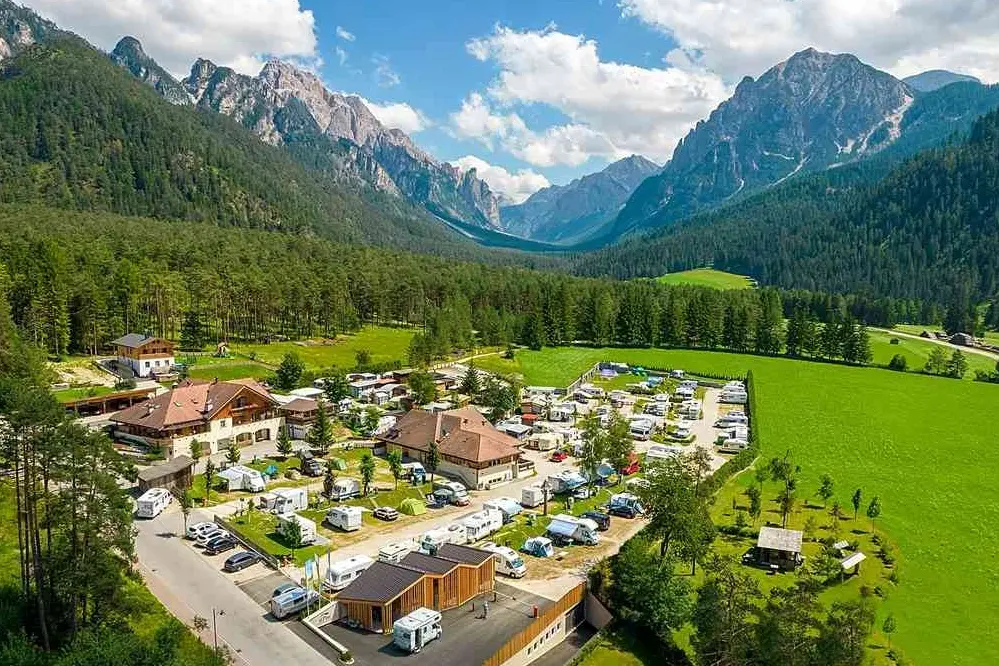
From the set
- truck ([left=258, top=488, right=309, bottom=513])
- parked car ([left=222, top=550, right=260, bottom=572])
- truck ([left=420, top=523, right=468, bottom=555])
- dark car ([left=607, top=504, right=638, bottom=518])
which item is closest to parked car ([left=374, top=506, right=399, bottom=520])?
truck ([left=420, top=523, right=468, bottom=555])

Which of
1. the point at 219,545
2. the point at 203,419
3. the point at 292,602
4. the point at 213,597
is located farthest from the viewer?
the point at 203,419

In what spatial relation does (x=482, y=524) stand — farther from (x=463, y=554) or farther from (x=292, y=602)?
(x=292, y=602)

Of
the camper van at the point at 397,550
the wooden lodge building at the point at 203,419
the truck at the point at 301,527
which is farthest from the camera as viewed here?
the wooden lodge building at the point at 203,419

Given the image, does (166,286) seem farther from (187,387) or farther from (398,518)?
(398,518)

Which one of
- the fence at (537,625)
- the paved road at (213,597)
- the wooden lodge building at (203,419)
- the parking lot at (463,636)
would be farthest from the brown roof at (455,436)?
the paved road at (213,597)

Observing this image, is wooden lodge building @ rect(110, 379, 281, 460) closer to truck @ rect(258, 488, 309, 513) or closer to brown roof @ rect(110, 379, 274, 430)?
brown roof @ rect(110, 379, 274, 430)

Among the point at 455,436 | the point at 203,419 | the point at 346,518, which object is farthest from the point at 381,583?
the point at 203,419

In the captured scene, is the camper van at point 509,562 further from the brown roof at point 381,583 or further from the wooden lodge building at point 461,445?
the wooden lodge building at point 461,445
